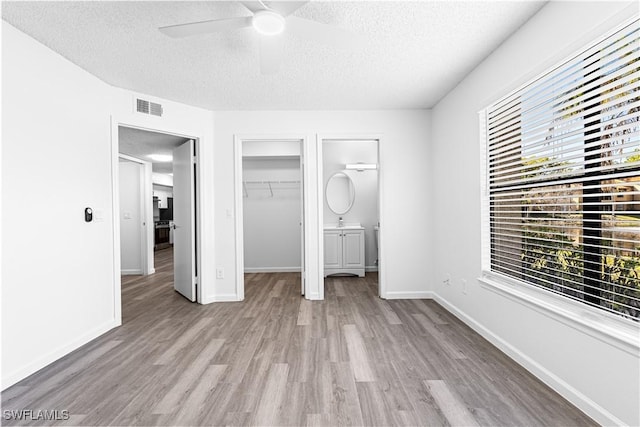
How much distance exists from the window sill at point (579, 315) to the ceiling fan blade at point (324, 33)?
2.03 meters

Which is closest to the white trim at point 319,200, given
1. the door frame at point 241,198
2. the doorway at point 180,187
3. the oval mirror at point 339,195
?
the door frame at point 241,198

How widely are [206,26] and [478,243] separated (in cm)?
271

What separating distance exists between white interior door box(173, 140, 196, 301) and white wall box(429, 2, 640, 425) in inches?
119

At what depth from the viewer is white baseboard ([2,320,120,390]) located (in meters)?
2.03

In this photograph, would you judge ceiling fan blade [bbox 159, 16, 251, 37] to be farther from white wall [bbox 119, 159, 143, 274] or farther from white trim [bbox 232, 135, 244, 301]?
white wall [bbox 119, 159, 143, 274]

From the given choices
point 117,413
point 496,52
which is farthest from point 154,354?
point 496,52

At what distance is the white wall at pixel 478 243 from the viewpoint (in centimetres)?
155

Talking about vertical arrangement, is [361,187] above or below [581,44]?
below

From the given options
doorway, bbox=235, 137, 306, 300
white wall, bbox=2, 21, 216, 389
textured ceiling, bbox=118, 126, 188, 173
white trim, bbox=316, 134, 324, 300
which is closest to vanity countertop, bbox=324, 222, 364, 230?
doorway, bbox=235, 137, 306, 300

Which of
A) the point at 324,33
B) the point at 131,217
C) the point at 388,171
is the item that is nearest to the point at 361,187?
the point at 388,171

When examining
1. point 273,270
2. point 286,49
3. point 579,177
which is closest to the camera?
point 579,177

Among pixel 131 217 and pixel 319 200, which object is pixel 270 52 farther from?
pixel 131 217

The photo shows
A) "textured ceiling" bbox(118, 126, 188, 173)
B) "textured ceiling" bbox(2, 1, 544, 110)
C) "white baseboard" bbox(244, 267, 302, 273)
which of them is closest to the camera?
"textured ceiling" bbox(2, 1, 544, 110)

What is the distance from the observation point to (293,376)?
6.81 ft
